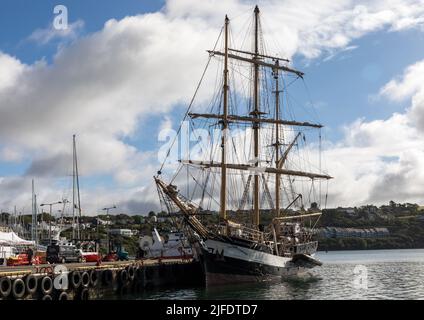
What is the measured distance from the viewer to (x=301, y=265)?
6450 cm

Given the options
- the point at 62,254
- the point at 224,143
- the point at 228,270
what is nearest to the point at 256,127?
the point at 224,143

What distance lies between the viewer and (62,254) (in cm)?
5491

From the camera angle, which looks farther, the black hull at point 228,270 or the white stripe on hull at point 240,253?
the white stripe on hull at point 240,253

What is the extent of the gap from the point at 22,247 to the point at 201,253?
33.0 metres

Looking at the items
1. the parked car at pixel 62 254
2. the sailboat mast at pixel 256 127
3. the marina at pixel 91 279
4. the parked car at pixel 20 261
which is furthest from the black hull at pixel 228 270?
the parked car at pixel 20 261

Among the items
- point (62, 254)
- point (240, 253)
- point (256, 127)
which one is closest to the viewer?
point (240, 253)

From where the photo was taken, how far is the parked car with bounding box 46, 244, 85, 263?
53781 mm

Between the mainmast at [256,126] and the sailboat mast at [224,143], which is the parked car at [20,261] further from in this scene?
the mainmast at [256,126]

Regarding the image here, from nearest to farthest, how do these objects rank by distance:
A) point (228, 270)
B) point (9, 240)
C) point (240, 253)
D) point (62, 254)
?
point (228, 270), point (240, 253), point (62, 254), point (9, 240)

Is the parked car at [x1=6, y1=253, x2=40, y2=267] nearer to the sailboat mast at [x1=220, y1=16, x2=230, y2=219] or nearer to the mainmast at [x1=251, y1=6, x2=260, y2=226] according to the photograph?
the sailboat mast at [x1=220, y1=16, x2=230, y2=219]

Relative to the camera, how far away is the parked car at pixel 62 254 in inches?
2117

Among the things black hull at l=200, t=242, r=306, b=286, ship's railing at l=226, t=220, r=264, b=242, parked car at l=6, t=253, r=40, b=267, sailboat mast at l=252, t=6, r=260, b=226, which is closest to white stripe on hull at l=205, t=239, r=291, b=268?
black hull at l=200, t=242, r=306, b=286

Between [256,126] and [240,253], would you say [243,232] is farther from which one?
[256,126]
